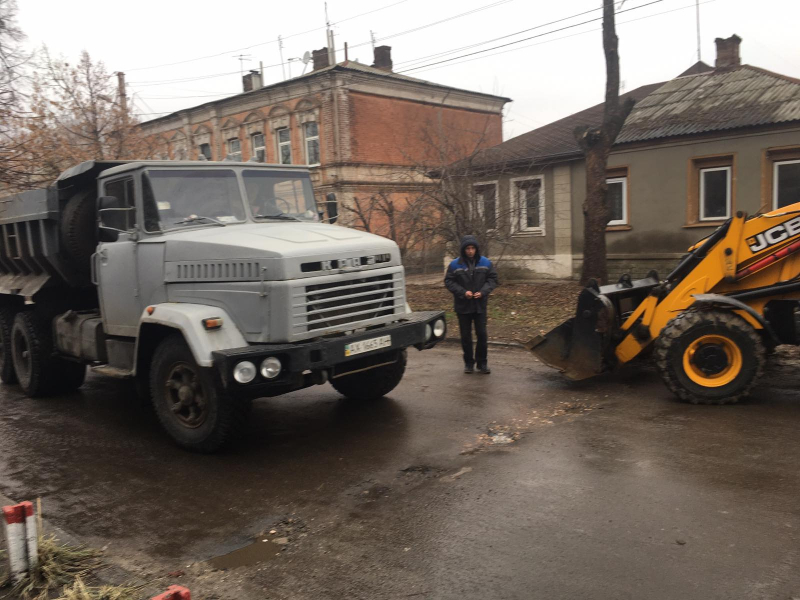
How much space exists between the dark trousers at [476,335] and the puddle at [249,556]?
4844 mm

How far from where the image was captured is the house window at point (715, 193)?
16.2m

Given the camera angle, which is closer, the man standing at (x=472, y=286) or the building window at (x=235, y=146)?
the man standing at (x=472, y=286)

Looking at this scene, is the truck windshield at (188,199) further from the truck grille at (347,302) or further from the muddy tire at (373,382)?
the muddy tire at (373,382)

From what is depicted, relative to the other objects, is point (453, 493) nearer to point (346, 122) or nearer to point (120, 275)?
point (120, 275)

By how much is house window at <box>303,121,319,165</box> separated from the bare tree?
16.6 m

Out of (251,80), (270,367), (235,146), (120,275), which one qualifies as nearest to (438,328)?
(270,367)

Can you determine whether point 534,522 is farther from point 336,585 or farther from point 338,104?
point 338,104

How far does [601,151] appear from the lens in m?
13.0

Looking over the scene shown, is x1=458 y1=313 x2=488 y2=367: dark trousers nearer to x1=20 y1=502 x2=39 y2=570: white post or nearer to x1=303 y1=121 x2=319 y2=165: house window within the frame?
x1=20 y1=502 x2=39 y2=570: white post

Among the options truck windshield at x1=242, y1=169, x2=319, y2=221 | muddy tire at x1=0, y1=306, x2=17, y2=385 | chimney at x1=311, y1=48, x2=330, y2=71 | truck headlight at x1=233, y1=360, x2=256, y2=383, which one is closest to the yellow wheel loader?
truck windshield at x1=242, y1=169, x2=319, y2=221

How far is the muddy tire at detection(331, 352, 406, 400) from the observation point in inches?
289

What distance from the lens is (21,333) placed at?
336 inches

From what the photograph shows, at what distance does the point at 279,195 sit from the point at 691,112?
13.8 meters

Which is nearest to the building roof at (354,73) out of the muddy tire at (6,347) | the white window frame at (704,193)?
the white window frame at (704,193)
